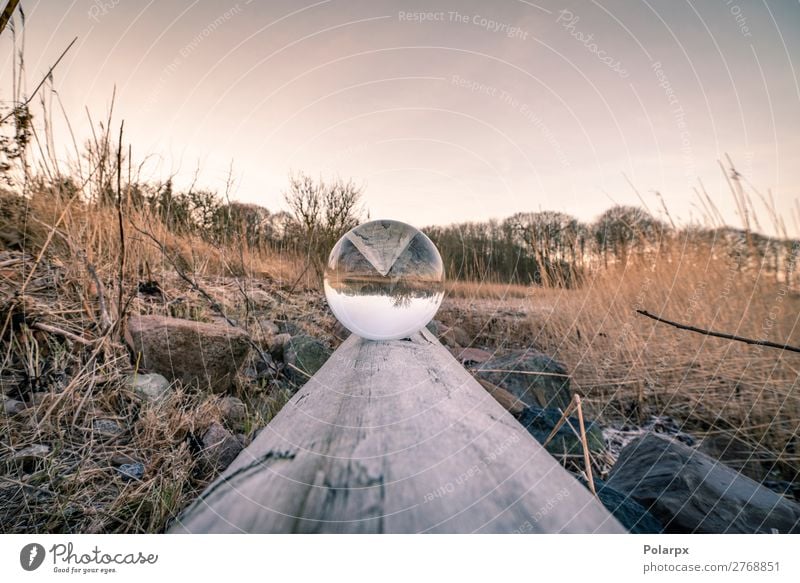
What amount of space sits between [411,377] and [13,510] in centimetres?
148

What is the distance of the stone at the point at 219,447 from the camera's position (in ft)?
5.55

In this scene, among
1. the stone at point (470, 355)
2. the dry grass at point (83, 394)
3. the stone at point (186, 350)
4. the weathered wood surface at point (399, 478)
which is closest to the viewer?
the weathered wood surface at point (399, 478)

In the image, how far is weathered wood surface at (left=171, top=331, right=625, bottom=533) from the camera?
0.88 meters

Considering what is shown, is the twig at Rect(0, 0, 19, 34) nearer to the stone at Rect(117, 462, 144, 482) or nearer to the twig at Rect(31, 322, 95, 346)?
the twig at Rect(31, 322, 95, 346)

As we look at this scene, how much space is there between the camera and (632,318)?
3715 millimetres

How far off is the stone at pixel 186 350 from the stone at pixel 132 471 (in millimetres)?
626

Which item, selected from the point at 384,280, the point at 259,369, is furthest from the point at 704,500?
the point at 259,369

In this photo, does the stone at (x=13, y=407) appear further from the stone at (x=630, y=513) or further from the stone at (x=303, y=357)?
the stone at (x=630, y=513)

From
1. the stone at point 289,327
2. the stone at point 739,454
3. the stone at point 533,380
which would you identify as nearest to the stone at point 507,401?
the stone at point 533,380

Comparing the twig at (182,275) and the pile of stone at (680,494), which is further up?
the twig at (182,275)

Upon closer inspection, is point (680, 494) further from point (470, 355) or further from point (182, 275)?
point (182, 275)

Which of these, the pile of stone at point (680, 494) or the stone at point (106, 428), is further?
the stone at point (106, 428)

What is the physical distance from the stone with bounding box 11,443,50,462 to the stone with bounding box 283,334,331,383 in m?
1.27

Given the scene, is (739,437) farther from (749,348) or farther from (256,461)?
(256,461)
